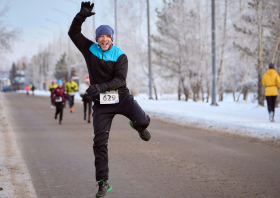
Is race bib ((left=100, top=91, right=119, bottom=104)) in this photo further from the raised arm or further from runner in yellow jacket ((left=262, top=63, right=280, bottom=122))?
runner in yellow jacket ((left=262, top=63, right=280, bottom=122))

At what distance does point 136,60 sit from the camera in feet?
127

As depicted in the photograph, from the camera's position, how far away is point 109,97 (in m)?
4.65

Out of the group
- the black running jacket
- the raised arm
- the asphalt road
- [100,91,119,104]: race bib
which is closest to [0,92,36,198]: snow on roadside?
the asphalt road

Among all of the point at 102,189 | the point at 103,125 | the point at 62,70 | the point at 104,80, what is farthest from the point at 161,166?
the point at 62,70

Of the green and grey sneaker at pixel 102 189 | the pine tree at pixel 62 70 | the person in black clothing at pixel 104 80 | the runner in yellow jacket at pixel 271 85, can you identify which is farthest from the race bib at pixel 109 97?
the pine tree at pixel 62 70

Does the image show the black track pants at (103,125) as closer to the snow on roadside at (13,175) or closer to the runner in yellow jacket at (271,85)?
the snow on roadside at (13,175)

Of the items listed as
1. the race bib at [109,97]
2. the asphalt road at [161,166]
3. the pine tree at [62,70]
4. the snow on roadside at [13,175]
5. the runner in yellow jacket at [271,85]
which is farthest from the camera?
the pine tree at [62,70]

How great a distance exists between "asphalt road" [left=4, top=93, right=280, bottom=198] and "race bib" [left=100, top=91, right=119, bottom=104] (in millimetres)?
1218

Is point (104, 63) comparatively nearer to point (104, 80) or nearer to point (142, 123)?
point (104, 80)

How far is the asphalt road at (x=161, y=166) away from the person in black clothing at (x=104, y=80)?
0.63 metres

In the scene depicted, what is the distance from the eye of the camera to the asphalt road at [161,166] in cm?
516

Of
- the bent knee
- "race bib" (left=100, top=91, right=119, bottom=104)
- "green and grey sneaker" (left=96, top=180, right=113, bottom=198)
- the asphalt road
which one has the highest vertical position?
"race bib" (left=100, top=91, right=119, bottom=104)

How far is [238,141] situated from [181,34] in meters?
21.4

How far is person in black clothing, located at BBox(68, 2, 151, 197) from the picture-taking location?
183 inches
